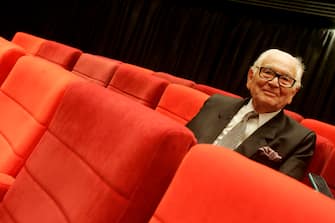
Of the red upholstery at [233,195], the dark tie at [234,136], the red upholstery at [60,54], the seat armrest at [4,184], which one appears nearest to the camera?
the red upholstery at [233,195]

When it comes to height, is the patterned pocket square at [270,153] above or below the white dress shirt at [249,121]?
below

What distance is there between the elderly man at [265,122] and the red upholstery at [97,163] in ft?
2.51

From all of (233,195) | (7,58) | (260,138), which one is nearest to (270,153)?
(260,138)

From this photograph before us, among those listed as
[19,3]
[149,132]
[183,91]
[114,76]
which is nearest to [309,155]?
[183,91]

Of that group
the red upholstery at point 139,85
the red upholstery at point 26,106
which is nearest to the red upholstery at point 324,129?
the red upholstery at point 139,85

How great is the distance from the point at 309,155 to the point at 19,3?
6190 mm

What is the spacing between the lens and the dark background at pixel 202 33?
457cm

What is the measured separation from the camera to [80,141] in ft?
2.80

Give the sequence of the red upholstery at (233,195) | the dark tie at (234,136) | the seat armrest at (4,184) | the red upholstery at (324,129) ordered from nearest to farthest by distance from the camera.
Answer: the red upholstery at (233,195) → the seat armrest at (4,184) → the dark tie at (234,136) → the red upholstery at (324,129)

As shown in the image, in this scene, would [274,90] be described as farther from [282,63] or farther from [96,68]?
[96,68]

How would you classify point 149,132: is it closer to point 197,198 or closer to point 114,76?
point 197,198

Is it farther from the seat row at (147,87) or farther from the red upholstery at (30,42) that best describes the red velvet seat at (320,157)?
the red upholstery at (30,42)

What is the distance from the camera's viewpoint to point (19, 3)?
659 cm

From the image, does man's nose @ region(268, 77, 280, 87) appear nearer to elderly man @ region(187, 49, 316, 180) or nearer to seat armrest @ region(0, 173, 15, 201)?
elderly man @ region(187, 49, 316, 180)
